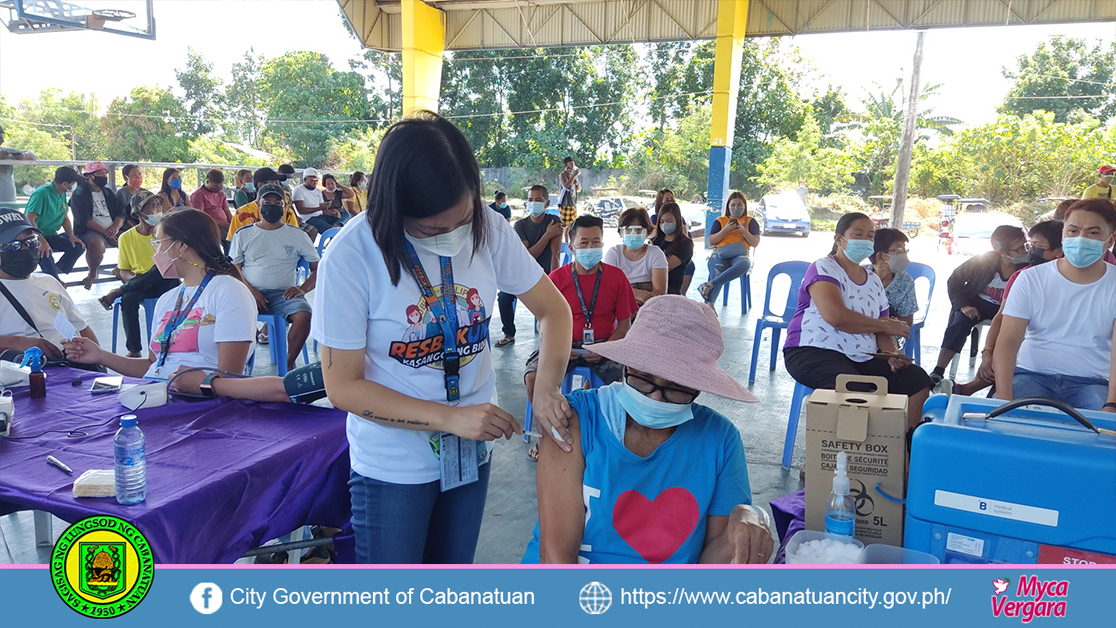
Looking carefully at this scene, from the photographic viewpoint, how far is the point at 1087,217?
258cm

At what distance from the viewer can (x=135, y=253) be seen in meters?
5.11

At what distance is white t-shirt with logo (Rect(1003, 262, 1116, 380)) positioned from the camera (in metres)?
2.61

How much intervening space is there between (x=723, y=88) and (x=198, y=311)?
34.1ft

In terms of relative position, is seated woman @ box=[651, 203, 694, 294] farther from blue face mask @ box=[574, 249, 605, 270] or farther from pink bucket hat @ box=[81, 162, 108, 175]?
pink bucket hat @ box=[81, 162, 108, 175]

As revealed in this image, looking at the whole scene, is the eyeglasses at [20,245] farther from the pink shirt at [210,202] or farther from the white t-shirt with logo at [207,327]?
the pink shirt at [210,202]

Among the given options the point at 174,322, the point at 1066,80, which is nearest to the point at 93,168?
the point at 174,322

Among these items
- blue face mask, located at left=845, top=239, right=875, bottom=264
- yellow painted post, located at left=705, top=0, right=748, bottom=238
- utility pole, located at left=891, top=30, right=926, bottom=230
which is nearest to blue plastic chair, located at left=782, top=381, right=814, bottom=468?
blue face mask, located at left=845, top=239, right=875, bottom=264

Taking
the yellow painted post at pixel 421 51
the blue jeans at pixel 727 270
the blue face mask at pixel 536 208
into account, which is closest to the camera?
the blue face mask at pixel 536 208

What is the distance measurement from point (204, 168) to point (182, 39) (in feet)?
56.7

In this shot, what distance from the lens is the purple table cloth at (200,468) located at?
1.55 m

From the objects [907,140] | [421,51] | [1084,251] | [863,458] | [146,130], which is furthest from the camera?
[146,130]

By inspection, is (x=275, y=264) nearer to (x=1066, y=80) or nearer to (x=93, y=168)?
(x=93, y=168)
